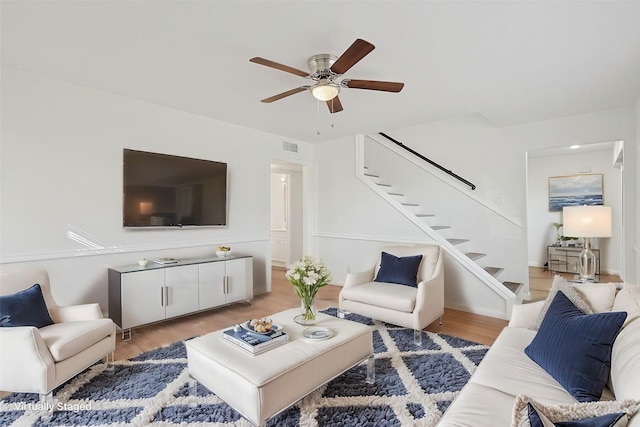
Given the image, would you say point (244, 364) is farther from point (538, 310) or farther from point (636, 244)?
point (636, 244)

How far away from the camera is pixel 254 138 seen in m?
4.72

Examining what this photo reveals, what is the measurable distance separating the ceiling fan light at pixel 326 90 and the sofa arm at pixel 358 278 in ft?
6.52

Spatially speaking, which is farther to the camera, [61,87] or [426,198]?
[426,198]

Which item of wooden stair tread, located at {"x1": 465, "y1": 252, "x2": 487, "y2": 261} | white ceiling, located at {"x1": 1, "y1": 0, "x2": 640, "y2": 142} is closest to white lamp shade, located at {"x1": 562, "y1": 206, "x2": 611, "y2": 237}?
white ceiling, located at {"x1": 1, "y1": 0, "x2": 640, "y2": 142}

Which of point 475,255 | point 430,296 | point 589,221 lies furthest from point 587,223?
point 475,255

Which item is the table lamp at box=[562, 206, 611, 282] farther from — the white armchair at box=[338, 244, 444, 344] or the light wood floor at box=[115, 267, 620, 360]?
the white armchair at box=[338, 244, 444, 344]

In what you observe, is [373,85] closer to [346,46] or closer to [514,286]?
[346,46]

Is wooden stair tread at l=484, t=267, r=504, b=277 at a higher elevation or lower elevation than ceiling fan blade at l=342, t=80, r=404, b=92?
lower

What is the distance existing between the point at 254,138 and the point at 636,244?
4710 mm

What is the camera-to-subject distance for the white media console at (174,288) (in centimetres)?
314

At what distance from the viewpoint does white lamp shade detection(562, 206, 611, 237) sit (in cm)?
263

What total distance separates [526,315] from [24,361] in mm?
3250

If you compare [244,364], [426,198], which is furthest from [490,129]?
[244,364]

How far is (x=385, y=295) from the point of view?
325cm
